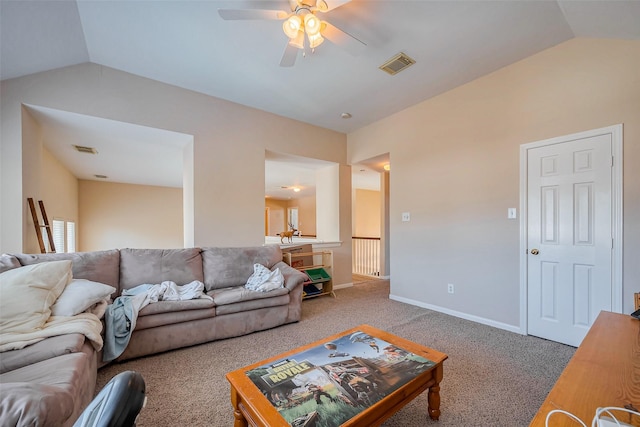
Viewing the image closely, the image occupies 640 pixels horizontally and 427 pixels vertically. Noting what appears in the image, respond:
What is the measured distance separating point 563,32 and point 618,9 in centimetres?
51

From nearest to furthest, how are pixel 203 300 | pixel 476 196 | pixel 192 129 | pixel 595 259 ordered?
pixel 595 259 < pixel 203 300 < pixel 476 196 < pixel 192 129

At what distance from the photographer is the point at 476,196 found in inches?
124

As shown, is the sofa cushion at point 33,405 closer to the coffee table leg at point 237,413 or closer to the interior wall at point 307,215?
the coffee table leg at point 237,413

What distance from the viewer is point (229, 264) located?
10.4 ft

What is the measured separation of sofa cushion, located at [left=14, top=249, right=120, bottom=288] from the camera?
224 cm

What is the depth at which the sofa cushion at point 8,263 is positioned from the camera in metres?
1.98

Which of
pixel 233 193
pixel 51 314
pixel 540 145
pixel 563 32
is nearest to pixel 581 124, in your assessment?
pixel 540 145

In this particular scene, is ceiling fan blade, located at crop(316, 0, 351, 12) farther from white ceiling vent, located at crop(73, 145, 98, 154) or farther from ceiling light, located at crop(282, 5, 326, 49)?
white ceiling vent, located at crop(73, 145, 98, 154)

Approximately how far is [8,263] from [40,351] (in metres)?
1.10

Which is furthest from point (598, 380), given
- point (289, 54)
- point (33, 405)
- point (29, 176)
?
point (29, 176)

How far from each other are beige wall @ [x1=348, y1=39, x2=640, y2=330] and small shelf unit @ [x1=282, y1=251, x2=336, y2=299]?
1.04 metres

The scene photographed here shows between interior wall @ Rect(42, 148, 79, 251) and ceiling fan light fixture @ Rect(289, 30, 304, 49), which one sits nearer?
ceiling fan light fixture @ Rect(289, 30, 304, 49)

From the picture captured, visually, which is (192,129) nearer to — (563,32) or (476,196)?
(476,196)

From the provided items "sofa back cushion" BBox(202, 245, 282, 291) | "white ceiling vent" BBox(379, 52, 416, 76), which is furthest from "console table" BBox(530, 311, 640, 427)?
"sofa back cushion" BBox(202, 245, 282, 291)
